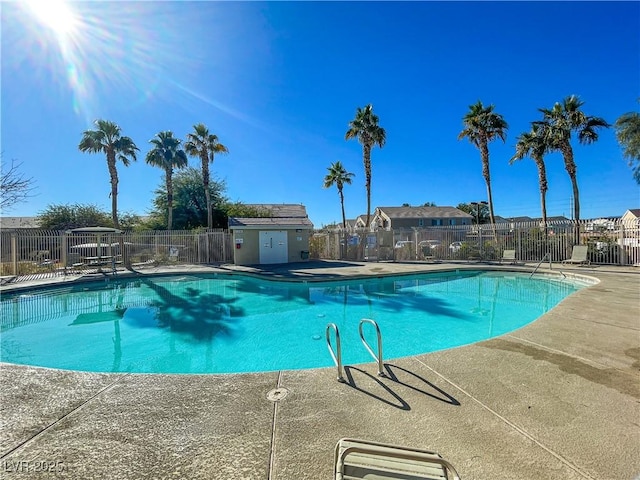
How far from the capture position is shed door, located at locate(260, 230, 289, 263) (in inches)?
697

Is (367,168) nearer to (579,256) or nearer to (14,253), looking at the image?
(579,256)

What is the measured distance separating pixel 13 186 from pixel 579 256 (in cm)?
2715

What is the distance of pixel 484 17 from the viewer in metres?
9.57

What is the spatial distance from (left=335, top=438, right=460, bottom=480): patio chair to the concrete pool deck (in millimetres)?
232

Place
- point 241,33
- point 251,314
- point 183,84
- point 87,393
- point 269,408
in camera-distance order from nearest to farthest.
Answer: point 269,408 → point 87,393 → point 251,314 → point 241,33 → point 183,84

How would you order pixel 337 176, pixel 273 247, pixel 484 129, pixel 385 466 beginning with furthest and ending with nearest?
pixel 337 176 < pixel 484 129 < pixel 273 247 < pixel 385 466

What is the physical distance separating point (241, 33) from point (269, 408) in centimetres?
1094

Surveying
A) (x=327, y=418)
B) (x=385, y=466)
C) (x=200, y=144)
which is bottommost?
(x=327, y=418)

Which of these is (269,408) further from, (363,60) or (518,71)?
(518,71)

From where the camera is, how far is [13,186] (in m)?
13.3

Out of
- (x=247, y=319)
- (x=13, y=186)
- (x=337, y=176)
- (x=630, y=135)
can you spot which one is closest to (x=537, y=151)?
(x=630, y=135)

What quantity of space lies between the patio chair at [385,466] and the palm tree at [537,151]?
21007 mm

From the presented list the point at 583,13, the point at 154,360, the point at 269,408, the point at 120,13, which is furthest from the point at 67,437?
the point at 583,13

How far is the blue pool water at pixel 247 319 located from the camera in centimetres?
568
